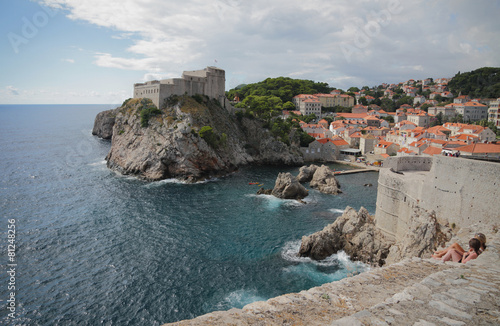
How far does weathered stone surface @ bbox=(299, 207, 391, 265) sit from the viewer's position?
21.5m

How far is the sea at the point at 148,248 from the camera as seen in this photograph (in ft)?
56.1

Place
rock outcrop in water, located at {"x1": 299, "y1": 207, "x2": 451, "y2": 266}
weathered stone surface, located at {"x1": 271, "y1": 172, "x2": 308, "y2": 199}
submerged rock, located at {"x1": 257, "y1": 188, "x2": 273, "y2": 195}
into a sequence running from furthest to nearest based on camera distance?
submerged rock, located at {"x1": 257, "y1": 188, "x2": 273, "y2": 195} < weathered stone surface, located at {"x1": 271, "y1": 172, "x2": 308, "y2": 199} < rock outcrop in water, located at {"x1": 299, "y1": 207, "x2": 451, "y2": 266}

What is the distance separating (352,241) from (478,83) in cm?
10923

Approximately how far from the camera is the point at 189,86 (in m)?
56.0

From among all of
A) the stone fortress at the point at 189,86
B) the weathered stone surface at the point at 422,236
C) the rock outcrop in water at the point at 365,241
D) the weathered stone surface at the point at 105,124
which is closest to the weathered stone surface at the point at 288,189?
the rock outcrop in water at the point at 365,241

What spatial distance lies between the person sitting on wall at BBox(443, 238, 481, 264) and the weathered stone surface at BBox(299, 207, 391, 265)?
1321cm

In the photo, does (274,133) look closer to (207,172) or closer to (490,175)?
(207,172)

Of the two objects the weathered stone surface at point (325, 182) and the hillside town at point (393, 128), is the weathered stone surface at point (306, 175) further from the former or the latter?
the hillside town at point (393, 128)

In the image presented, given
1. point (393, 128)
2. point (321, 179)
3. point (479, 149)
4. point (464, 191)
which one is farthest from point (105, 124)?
point (464, 191)

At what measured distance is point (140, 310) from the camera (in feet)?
54.4

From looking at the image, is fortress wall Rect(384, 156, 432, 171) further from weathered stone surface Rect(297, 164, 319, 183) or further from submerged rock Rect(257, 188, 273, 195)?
weathered stone surface Rect(297, 164, 319, 183)

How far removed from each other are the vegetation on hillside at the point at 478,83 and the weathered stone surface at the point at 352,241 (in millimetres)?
95082

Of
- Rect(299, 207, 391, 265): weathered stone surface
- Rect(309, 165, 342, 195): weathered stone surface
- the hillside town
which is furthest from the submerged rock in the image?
the hillside town

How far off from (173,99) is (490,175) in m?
47.6
